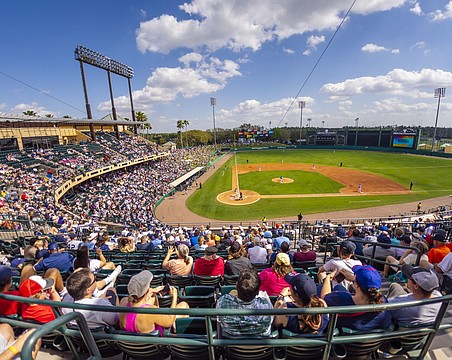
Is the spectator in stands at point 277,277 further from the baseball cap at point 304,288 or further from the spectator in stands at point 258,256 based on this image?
the spectator in stands at point 258,256

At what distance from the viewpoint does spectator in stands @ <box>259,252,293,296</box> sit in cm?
413

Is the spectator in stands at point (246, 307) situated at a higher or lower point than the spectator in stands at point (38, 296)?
higher

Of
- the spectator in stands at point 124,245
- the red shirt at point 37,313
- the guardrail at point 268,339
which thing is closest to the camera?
the guardrail at point 268,339

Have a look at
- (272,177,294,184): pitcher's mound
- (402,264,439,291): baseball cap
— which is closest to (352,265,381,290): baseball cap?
(402,264,439,291): baseball cap

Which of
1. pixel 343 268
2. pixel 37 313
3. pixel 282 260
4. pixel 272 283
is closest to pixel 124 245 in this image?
pixel 37 313

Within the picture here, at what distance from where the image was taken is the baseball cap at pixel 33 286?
11.1 feet

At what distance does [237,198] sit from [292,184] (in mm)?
11234

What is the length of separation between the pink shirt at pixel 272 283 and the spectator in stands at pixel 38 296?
10.4 feet

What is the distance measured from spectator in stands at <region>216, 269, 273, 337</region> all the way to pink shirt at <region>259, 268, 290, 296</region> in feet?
3.83

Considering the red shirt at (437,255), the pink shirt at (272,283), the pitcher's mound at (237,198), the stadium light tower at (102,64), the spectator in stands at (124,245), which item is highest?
the stadium light tower at (102,64)

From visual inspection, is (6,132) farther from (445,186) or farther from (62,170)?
(445,186)

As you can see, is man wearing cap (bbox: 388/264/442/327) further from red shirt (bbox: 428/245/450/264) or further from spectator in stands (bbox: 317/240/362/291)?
red shirt (bbox: 428/245/450/264)

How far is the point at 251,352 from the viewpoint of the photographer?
2.47 m

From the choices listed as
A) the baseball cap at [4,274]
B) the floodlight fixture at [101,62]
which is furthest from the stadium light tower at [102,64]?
the baseball cap at [4,274]
